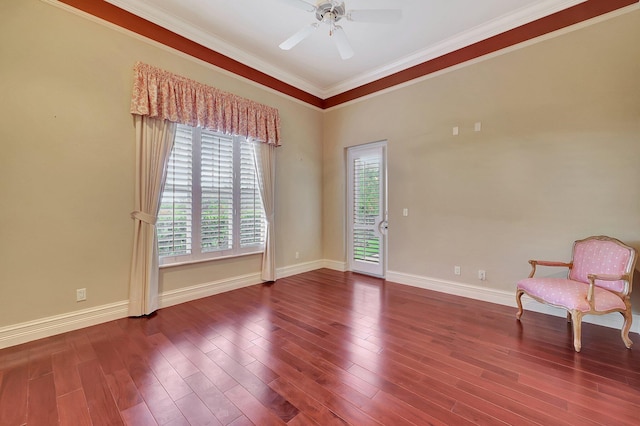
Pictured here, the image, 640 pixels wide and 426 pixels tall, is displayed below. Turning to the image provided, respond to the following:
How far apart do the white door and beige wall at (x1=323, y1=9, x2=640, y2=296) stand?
0.23 metres

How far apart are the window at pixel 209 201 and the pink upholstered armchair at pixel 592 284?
371 cm

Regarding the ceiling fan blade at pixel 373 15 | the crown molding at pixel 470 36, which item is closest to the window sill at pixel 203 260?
the ceiling fan blade at pixel 373 15

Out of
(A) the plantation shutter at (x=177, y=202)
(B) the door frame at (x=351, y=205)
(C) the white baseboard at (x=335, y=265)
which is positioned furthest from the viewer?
(C) the white baseboard at (x=335, y=265)

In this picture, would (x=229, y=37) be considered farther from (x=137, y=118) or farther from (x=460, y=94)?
(x=460, y=94)

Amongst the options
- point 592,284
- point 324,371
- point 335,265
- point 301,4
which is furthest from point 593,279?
point 335,265

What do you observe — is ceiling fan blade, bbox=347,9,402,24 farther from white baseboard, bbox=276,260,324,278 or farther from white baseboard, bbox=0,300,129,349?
white baseboard, bbox=0,300,129,349

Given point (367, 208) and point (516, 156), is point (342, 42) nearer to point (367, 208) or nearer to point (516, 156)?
point (516, 156)

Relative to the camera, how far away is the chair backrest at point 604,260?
252 centimetres

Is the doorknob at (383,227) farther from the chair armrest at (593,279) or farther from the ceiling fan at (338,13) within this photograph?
the ceiling fan at (338,13)

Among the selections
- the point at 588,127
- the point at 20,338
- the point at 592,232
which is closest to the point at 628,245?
the point at 592,232

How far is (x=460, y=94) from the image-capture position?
12.4 ft

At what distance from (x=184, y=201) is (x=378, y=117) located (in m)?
3.39

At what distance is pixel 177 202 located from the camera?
11.4ft

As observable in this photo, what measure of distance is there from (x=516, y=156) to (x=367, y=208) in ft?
7.61
